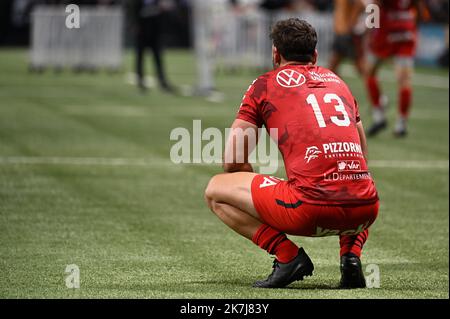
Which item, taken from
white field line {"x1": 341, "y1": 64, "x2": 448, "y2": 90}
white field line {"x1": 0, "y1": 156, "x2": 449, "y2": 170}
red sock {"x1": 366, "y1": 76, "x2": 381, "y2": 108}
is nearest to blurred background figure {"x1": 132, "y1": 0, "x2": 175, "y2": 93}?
white field line {"x1": 341, "y1": 64, "x2": 448, "y2": 90}

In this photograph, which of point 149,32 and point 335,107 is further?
point 149,32

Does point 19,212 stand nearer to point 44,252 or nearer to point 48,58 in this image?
point 44,252

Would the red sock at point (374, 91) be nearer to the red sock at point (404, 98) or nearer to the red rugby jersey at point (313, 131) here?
the red sock at point (404, 98)

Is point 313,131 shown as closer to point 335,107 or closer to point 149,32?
point 335,107

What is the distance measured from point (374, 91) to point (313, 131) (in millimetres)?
9333

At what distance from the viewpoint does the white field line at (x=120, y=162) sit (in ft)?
40.1

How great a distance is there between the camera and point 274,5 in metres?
31.0

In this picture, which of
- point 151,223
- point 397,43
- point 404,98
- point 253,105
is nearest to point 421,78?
point 397,43

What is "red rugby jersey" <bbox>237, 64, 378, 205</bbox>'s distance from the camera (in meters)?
6.35

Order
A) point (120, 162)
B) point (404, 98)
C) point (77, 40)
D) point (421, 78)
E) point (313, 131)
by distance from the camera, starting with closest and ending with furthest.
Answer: point (313, 131)
point (120, 162)
point (404, 98)
point (77, 40)
point (421, 78)

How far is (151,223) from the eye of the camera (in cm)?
903

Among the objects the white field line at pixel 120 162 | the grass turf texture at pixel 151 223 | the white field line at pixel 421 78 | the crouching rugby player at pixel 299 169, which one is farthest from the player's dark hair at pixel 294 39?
the white field line at pixel 421 78

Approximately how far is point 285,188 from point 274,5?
25.0 m
